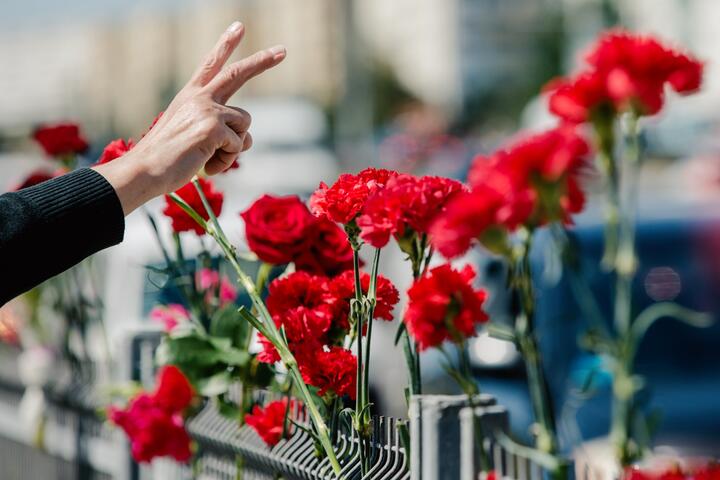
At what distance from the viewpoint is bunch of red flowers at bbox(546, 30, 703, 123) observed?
158 cm

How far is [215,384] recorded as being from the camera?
260 centimetres

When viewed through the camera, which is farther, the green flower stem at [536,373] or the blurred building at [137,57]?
the blurred building at [137,57]

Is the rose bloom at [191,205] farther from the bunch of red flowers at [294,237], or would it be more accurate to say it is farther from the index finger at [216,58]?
the index finger at [216,58]

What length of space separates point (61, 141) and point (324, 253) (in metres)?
1.44

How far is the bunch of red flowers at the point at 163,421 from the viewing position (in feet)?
8.73

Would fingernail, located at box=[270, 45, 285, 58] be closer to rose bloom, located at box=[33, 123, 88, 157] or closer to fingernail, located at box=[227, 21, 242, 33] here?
fingernail, located at box=[227, 21, 242, 33]

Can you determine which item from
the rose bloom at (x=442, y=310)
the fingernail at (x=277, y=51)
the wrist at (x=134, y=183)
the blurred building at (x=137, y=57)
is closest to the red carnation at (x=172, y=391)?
the wrist at (x=134, y=183)

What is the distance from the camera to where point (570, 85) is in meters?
1.60

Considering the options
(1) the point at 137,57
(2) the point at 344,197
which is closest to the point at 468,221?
(2) the point at 344,197

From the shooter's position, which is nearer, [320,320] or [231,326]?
[320,320]

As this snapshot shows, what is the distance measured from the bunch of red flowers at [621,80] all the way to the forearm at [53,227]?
0.76 m

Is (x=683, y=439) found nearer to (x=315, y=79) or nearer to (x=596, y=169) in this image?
(x=596, y=169)

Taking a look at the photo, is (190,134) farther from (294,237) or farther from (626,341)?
(626,341)

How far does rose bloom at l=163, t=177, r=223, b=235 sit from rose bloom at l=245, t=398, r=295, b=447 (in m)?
0.40
